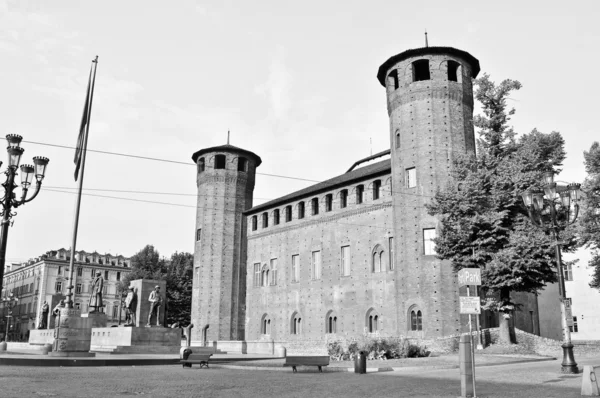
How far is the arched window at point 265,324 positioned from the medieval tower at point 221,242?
7.31 feet

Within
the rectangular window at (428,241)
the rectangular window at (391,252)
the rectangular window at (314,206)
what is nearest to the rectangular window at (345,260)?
the rectangular window at (391,252)

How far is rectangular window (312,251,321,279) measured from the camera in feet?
120

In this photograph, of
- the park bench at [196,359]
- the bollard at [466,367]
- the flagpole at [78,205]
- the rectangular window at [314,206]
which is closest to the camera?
the bollard at [466,367]

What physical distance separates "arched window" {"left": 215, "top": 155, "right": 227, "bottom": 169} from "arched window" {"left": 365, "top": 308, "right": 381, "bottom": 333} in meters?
18.1

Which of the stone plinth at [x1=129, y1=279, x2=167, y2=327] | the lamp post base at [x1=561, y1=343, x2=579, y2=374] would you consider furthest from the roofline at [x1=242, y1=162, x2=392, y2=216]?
the lamp post base at [x1=561, y1=343, x2=579, y2=374]

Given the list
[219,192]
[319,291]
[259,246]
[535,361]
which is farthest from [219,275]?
[535,361]

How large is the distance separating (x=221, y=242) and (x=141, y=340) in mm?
17373

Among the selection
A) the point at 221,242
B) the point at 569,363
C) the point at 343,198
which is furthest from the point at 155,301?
the point at 569,363

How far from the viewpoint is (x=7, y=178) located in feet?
39.2

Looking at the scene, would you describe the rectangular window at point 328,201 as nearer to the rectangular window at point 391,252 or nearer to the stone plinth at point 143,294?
the rectangular window at point 391,252

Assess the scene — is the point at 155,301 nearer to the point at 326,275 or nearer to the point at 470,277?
the point at 326,275

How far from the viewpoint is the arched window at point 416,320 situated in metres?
27.9

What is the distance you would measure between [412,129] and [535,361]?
45.7 ft

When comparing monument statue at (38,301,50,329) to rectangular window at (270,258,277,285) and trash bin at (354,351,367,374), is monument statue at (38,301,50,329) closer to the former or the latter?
rectangular window at (270,258,277,285)
